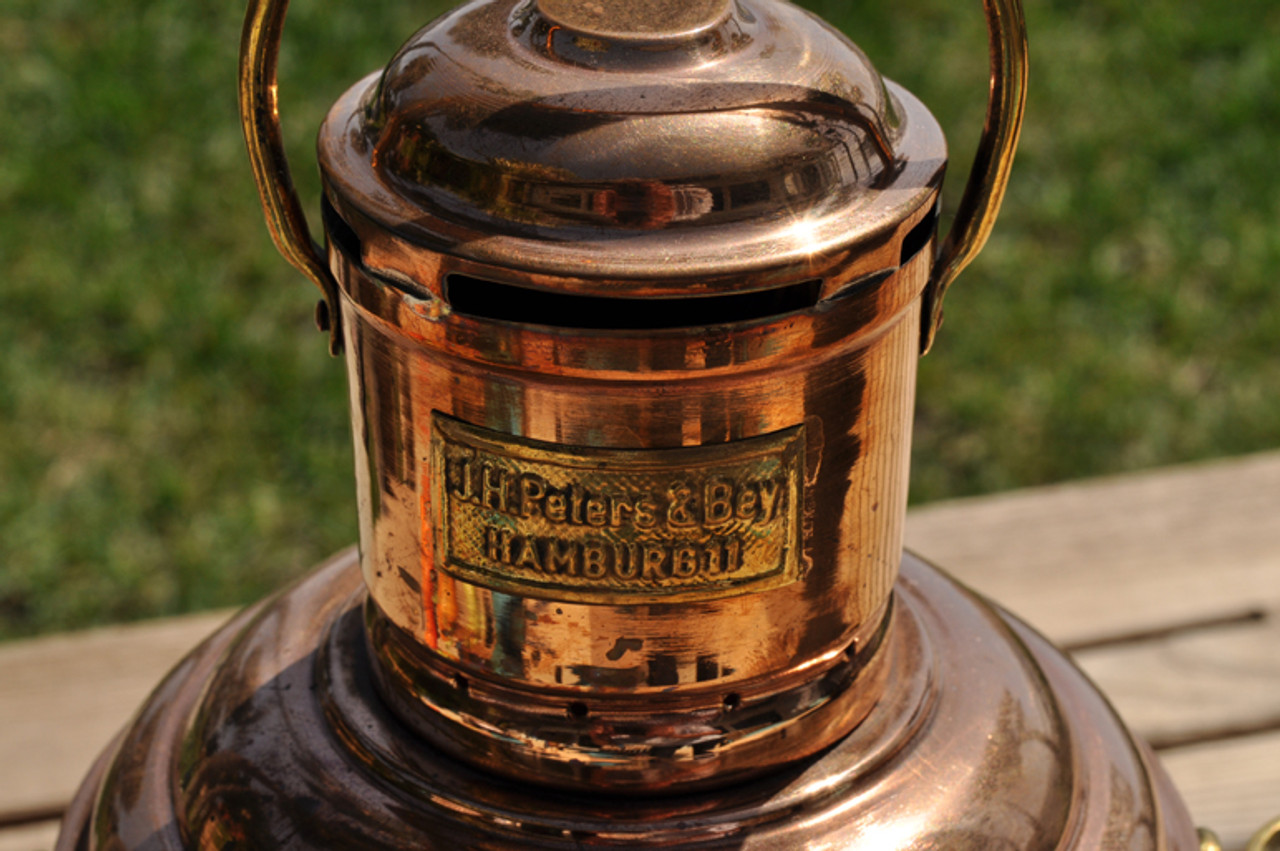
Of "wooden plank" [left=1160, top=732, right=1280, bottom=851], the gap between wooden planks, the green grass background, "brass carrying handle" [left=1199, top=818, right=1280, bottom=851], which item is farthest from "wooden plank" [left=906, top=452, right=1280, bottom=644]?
the green grass background

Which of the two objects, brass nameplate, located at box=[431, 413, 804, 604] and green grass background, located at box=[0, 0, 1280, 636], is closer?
brass nameplate, located at box=[431, 413, 804, 604]

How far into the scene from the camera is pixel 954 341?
3.19m

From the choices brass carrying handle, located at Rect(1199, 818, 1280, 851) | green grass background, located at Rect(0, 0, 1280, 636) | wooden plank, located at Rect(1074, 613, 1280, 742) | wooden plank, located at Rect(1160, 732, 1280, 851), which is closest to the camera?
brass carrying handle, located at Rect(1199, 818, 1280, 851)

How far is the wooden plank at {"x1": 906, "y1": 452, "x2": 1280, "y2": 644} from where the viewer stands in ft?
6.24

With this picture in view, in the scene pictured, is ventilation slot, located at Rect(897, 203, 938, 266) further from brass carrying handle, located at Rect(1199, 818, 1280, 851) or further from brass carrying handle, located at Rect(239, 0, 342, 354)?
brass carrying handle, located at Rect(1199, 818, 1280, 851)

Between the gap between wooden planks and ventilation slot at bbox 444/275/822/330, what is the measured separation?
96 cm

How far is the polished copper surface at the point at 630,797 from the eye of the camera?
3.60ft

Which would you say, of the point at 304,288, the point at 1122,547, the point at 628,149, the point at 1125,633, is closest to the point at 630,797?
the point at 628,149

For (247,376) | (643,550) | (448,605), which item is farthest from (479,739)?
Result: (247,376)

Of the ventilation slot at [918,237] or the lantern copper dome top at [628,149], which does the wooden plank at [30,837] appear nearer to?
the lantern copper dome top at [628,149]

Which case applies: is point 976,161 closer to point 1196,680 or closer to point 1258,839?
point 1258,839

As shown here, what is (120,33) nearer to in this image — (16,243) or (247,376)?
(16,243)

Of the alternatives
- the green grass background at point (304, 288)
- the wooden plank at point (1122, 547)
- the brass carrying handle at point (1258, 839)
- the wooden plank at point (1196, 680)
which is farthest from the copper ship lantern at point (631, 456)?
the green grass background at point (304, 288)

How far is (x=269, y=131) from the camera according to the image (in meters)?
1.05
